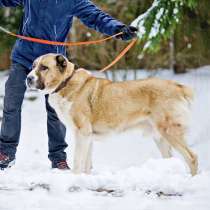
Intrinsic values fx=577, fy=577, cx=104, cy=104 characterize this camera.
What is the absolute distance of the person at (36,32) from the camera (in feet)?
20.6

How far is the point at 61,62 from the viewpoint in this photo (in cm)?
602

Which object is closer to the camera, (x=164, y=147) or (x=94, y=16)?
(x=94, y=16)

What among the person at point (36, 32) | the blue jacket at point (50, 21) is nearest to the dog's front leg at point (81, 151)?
the person at point (36, 32)

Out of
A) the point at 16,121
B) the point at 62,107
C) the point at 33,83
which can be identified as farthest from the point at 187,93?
the point at 16,121

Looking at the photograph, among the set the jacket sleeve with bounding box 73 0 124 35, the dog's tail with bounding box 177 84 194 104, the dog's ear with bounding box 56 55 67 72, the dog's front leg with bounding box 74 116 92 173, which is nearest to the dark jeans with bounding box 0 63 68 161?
the dog's ear with bounding box 56 55 67 72

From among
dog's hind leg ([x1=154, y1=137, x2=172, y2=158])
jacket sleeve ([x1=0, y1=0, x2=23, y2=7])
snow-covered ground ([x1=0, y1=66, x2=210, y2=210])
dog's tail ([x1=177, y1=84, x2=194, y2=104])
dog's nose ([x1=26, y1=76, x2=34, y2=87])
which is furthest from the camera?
dog's hind leg ([x1=154, y1=137, x2=172, y2=158])

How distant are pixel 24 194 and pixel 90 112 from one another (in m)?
1.62

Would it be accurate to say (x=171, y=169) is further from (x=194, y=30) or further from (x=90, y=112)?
(x=194, y=30)

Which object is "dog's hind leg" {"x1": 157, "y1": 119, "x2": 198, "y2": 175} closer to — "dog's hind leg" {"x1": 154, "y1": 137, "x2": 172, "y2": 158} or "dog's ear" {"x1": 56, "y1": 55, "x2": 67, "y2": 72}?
"dog's hind leg" {"x1": 154, "y1": 137, "x2": 172, "y2": 158}

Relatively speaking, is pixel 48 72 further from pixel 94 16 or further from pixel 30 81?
pixel 94 16

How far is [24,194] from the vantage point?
4.76 meters

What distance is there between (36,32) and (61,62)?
0.57 m

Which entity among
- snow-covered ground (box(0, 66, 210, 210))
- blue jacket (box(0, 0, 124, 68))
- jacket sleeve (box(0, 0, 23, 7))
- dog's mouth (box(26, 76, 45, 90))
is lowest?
snow-covered ground (box(0, 66, 210, 210))

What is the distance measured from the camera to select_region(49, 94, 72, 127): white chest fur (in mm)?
6105
